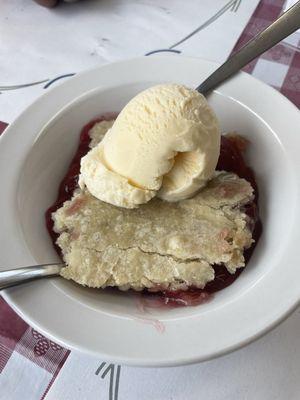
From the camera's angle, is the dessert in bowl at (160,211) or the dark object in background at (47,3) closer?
the dessert in bowl at (160,211)

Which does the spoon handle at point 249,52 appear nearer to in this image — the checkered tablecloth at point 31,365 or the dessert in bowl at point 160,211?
the dessert in bowl at point 160,211

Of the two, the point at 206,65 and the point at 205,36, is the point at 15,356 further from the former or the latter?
the point at 205,36

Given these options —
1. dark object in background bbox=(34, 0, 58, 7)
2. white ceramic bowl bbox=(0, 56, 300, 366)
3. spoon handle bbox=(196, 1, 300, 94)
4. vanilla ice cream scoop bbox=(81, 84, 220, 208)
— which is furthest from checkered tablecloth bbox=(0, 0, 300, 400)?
dark object in background bbox=(34, 0, 58, 7)

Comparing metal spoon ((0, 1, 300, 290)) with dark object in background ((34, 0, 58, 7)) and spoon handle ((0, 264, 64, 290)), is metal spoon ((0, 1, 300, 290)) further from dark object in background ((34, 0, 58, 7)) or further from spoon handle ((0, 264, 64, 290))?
dark object in background ((34, 0, 58, 7))

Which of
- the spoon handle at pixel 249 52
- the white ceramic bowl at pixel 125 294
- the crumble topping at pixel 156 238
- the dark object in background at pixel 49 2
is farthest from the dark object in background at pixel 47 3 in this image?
the crumble topping at pixel 156 238

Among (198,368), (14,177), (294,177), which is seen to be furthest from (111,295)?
(294,177)
